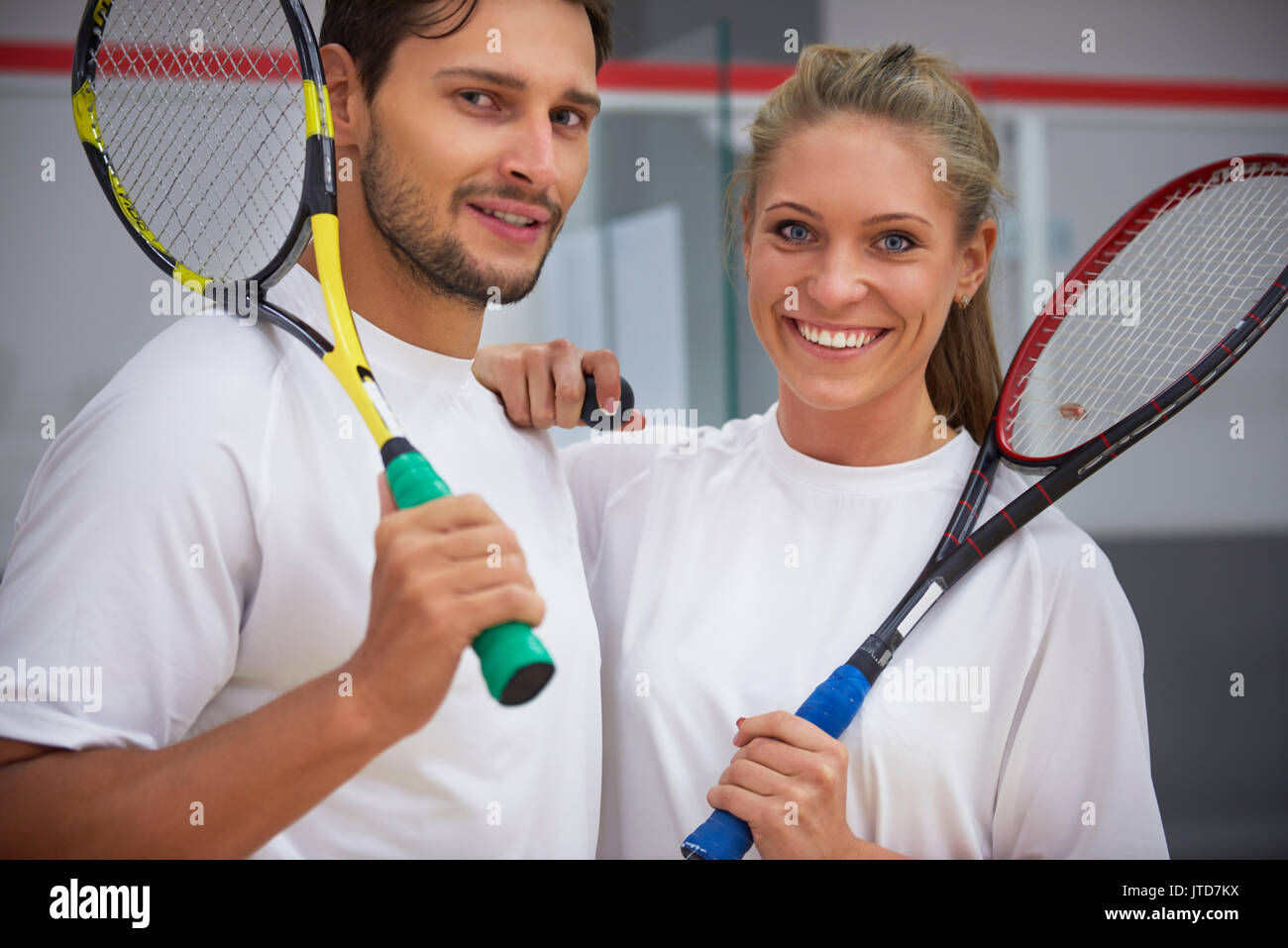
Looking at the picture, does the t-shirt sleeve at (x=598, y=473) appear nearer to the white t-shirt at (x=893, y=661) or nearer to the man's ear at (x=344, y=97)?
the white t-shirt at (x=893, y=661)

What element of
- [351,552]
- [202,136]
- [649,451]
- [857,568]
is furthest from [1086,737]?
[202,136]

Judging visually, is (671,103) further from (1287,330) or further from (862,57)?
(1287,330)

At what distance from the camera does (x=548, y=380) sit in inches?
44.9

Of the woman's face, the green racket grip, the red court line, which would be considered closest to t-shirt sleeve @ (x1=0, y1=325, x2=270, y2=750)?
the green racket grip

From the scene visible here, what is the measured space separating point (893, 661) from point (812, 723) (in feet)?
0.40

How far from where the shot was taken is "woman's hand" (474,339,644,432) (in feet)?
3.70

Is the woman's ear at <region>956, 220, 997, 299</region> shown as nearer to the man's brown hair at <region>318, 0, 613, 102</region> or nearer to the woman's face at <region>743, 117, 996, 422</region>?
the woman's face at <region>743, 117, 996, 422</region>

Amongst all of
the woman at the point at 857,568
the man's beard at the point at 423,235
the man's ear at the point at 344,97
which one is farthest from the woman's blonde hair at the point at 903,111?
the man's ear at the point at 344,97

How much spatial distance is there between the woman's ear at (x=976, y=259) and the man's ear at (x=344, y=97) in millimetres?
594

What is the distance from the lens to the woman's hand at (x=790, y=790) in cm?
93

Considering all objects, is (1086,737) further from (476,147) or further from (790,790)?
(476,147)

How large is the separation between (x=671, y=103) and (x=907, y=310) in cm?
152

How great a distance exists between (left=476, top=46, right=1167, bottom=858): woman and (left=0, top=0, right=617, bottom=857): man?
0.28ft
